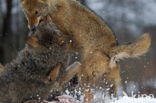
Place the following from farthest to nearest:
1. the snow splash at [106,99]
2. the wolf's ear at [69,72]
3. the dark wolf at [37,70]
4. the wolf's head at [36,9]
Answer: the wolf's head at [36,9], the snow splash at [106,99], the wolf's ear at [69,72], the dark wolf at [37,70]

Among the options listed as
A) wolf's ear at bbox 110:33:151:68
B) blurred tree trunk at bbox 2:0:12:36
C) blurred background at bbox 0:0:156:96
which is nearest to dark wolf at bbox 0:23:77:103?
wolf's ear at bbox 110:33:151:68

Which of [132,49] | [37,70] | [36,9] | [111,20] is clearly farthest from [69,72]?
[111,20]

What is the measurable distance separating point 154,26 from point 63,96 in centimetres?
1209

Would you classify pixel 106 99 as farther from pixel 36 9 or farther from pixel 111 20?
pixel 111 20

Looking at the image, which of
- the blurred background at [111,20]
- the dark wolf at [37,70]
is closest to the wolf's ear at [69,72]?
the dark wolf at [37,70]

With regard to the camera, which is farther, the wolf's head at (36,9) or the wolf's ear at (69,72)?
the wolf's head at (36,9)

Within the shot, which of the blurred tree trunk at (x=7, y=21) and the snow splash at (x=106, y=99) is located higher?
the blurred tree trunk at (x=7, y=21)

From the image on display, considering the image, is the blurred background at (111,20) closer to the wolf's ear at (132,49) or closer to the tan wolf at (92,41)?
the tan wolf at (92,41)

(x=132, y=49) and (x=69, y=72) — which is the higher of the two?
(x=132, y=49)

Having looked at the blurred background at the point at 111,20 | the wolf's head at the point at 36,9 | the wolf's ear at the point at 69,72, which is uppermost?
the blurred background at the point at 111,20

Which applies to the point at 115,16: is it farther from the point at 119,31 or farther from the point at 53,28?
the point at 53,28

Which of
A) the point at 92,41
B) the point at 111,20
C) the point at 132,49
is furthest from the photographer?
the point at 111,20

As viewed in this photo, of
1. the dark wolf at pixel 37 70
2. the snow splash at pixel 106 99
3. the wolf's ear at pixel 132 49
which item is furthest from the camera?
the wolf's ear at pixel 132 49

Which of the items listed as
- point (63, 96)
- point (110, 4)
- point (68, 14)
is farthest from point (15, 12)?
point (63, 96)
